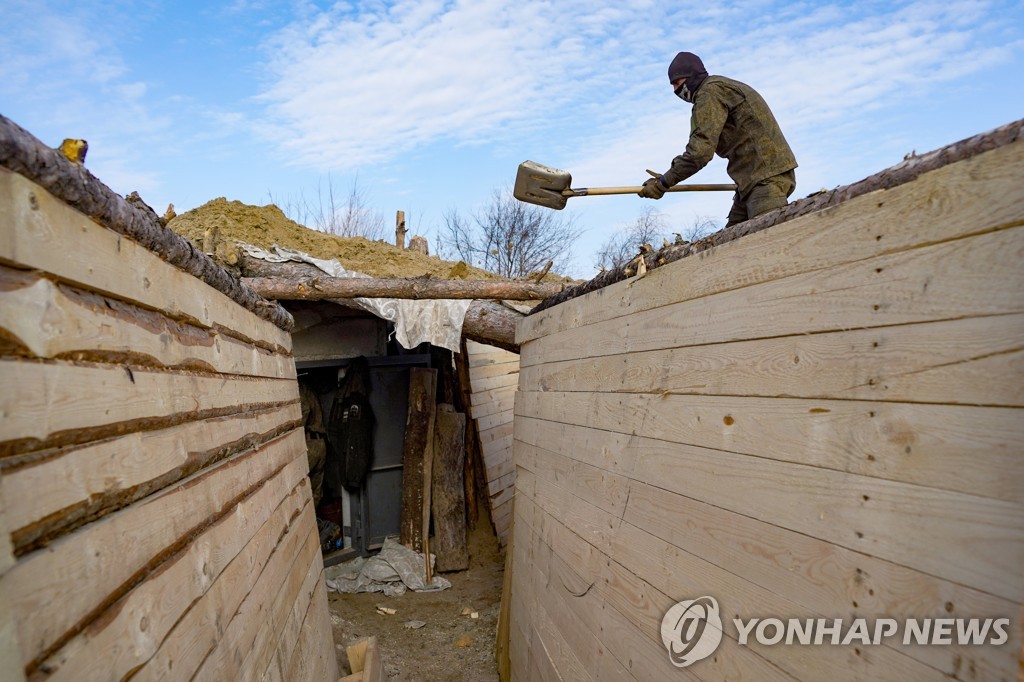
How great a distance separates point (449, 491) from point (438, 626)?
1975 mm

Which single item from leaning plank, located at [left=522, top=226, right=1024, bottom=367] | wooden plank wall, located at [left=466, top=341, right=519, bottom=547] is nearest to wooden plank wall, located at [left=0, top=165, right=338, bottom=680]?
leaning plank, located at [left=522, top=226, right=1024, bottom=367]

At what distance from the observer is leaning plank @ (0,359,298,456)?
1.08 metres

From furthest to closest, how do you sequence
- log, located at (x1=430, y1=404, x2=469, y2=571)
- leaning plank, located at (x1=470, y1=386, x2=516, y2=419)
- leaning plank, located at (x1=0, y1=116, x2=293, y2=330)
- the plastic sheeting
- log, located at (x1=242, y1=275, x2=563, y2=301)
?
→ leaning plank, located at (x1=470, y1=386, x2=516, y2=419)
log, located at (x1=430, y1=404, x2=469, y2=571)
the plastic sheeting
log, located at (x1=242, y1=275, x2=563, y2=301)
leaning plank, located at (x1=0, y1=116, x2=293, y2=330)

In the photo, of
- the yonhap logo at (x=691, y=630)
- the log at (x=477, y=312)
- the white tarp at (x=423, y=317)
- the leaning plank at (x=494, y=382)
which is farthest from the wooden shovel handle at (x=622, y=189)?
the leaning plank at (x=494, y=382)

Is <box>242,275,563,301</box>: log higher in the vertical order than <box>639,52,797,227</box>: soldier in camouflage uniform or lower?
lower

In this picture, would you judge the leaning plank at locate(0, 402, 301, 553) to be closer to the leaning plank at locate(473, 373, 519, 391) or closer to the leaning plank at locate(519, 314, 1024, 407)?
the leaning plank at locate(519, 314, 1024, 407)

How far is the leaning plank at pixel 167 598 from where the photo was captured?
1190 millimetres

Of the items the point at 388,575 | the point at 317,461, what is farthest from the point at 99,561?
the point at 317,461

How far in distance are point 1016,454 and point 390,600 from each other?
7.52m

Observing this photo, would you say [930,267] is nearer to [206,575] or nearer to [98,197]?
[98,197]

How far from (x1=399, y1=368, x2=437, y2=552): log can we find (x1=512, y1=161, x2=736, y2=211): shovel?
4.01 meters

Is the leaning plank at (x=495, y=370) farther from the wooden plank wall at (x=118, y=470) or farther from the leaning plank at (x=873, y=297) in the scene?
the leaning plank at (x=873, y=297)

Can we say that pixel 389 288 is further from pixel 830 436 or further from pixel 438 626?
pixel 830 436

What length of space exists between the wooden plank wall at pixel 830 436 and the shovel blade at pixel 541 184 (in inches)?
103
